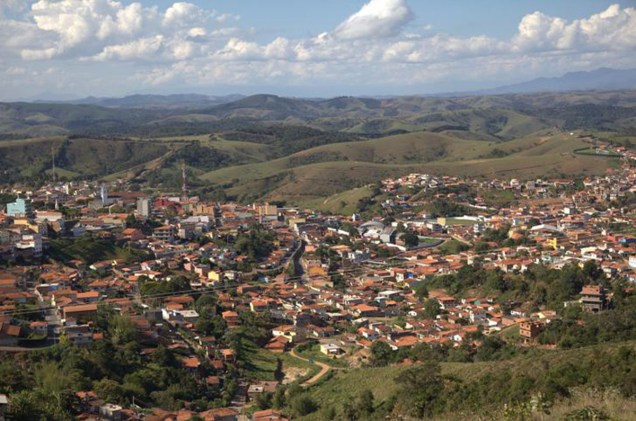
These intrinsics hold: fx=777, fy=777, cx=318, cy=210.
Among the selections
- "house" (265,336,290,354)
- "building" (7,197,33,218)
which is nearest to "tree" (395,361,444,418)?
"house" (265,336,290,354)

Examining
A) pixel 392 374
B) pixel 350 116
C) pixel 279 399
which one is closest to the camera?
pixel 279 399

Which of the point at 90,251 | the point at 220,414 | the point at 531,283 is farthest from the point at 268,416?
the point at 90,251

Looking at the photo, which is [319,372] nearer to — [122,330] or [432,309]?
[122,330]

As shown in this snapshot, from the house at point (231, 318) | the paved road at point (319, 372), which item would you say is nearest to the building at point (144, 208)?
the house at point (231, 318)

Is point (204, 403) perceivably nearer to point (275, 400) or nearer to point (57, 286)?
point (275, 400)

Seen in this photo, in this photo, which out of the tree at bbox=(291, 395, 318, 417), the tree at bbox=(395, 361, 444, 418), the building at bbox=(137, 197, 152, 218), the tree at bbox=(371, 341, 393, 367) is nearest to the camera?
the tree at bbox=(395, 361, 444, 418)

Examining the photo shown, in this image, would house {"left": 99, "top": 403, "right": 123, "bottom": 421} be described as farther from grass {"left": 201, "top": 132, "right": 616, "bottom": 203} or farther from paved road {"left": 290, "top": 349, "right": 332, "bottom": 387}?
grass {"left": 201, "top": 132, "right": 616, "bottom": 203}
